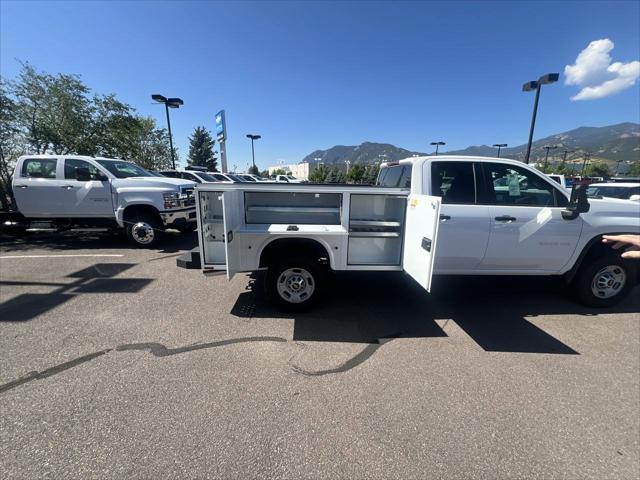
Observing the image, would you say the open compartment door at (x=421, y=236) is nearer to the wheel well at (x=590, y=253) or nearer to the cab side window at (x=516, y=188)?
the cab side window at (x=516, y=188)

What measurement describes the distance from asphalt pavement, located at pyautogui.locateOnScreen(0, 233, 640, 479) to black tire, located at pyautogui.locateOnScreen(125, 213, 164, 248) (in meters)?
2.61

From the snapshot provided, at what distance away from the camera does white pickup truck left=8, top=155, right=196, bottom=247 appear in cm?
700

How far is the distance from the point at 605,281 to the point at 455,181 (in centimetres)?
277

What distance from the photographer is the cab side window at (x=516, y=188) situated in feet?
12.6

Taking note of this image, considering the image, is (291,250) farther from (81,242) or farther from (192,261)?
(81,242)

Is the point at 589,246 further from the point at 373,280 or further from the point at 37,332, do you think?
the point at 37,332

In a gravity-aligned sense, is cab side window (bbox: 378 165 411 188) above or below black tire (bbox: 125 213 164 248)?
above

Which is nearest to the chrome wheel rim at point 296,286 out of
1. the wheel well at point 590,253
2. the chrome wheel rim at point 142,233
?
the wheel well at point 590,253

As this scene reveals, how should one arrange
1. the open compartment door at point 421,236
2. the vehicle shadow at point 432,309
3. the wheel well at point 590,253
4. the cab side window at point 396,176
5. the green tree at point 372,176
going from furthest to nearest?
the green tree at point 372,176 < the cab side window at point 396,176 < the wheel well at point 590,253 < the vehicle shadow at point 432,309 < the open compartment door at point 421,236

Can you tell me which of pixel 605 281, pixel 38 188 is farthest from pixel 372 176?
pixel 38 188

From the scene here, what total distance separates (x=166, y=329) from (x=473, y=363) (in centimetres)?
349

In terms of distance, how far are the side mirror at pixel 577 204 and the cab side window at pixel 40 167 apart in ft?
34.8

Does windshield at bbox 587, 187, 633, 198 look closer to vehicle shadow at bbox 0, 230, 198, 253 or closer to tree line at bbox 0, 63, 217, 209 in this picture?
vehicle shadow at bbox 0, 230, 198, 253

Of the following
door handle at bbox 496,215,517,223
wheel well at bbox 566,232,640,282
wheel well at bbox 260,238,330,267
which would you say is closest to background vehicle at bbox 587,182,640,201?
wheel well at bbox 566,232,640,282
